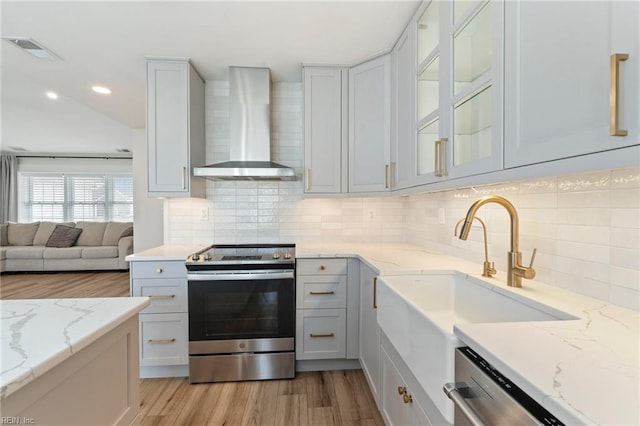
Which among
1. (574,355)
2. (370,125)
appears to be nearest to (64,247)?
(370,125)

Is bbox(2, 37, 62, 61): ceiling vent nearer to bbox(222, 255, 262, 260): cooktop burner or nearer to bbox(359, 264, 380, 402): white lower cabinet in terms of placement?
bbox(222, 255, 262, 260): cooktop burner

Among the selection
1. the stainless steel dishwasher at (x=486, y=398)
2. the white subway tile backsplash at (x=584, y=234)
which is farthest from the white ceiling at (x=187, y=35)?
the stainless steel dishwasher at (x=486, y=398)

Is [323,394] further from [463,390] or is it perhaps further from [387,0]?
[387,0]

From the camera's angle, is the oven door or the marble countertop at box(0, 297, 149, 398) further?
the oven door

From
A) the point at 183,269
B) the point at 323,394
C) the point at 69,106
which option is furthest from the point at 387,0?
the point at 69,106

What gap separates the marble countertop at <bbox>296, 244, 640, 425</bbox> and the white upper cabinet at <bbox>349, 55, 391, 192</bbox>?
1417 mm

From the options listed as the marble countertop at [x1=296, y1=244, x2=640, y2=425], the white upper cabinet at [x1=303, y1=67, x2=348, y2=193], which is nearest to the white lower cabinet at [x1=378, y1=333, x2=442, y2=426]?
the marble countertop at [x1=296, y1=244, x2=640, y2=425]

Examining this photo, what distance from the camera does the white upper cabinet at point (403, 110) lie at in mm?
1876

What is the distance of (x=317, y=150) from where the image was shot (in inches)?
98.1

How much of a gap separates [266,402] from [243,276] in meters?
0.84

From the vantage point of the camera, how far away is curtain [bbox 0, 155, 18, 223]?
273 inches

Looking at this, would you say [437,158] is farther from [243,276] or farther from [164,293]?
[164,293]

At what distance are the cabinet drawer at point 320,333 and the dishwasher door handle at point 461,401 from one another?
1538 mm

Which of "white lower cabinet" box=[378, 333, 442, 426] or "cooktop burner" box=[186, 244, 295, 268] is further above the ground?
"cooktop burner" box=[186, 244, 295, 268]
